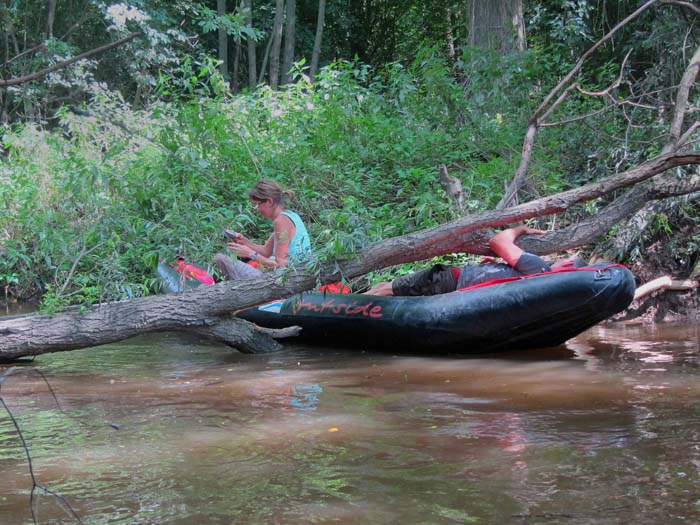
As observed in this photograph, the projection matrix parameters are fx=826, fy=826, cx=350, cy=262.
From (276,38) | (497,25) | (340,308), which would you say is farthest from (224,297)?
(276,38)

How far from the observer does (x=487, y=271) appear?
668cm

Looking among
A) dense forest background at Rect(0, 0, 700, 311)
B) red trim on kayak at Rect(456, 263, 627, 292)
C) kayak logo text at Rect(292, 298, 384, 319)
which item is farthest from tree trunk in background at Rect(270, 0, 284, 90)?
red trim on kayak at Rect(456, 263, 627, 292)

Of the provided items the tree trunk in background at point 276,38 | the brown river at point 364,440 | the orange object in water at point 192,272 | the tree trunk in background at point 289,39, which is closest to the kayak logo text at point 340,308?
the brown river at point 364,440

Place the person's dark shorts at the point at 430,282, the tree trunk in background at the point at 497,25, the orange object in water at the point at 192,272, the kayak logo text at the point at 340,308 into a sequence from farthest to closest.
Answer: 1. the tree trunk in background at the point at 497,25
2. the orange object in water at the point at 192,272
3. the person's dark shorts at the point at 430,282
4. the kayak logo text at the point at 340,308

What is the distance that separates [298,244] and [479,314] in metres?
1.56

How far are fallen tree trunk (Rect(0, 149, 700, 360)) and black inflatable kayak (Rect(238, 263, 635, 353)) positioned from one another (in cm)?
48

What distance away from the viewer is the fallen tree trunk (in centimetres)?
621

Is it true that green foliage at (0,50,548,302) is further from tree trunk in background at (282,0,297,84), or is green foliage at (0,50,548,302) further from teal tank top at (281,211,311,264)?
tree trunk in background at (282,0,297,84)

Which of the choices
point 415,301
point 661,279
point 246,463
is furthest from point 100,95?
point 246,463

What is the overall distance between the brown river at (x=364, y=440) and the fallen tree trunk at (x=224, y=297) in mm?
308

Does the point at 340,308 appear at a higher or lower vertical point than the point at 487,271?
lower

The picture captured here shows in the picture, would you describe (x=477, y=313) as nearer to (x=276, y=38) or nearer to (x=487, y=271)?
(x=487, y=271)

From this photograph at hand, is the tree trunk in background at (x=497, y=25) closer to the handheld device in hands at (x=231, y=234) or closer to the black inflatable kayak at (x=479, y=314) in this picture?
the handheld device in hands at (x=231, y=234)

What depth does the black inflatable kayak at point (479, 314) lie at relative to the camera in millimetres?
6031
